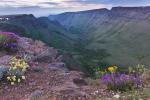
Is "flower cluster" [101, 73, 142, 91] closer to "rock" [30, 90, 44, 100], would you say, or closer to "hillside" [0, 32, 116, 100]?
"hillside" [0, 32, 116, 100]

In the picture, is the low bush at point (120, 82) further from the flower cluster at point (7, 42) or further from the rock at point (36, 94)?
the flower cluster at point (7, 42)

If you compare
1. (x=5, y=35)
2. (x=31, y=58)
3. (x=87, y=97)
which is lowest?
(x=87, y=97)

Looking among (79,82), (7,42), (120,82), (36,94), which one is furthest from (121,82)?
(7,42)

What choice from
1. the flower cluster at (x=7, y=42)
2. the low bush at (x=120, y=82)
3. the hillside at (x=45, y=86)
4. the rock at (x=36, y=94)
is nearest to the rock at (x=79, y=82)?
the hillside at (x=45, y=86)

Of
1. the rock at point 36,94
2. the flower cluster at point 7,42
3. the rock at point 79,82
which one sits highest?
the flower cluster at point 7,42

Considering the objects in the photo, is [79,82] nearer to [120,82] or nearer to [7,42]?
[120,82]

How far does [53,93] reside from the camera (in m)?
13.5

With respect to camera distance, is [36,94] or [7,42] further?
[7,42]

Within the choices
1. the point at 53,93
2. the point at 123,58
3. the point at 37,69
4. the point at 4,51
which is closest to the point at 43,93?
the point at 53,93

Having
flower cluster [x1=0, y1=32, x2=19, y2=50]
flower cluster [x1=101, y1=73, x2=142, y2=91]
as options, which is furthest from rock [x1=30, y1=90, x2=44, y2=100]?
flower cluster [x1=0, y1=32, x2=19, y2=50]

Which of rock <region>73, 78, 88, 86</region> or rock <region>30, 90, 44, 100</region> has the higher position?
rock <region>73, 78, 88, 86</region>

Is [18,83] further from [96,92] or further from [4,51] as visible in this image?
[4,51]

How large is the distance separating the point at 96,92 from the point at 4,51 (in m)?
9.87

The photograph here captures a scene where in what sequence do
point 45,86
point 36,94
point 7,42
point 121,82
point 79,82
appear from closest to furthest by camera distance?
1. point 36,94
2. point 121,82
3. point 45,86
4. point 79,82
5. point 7,42
